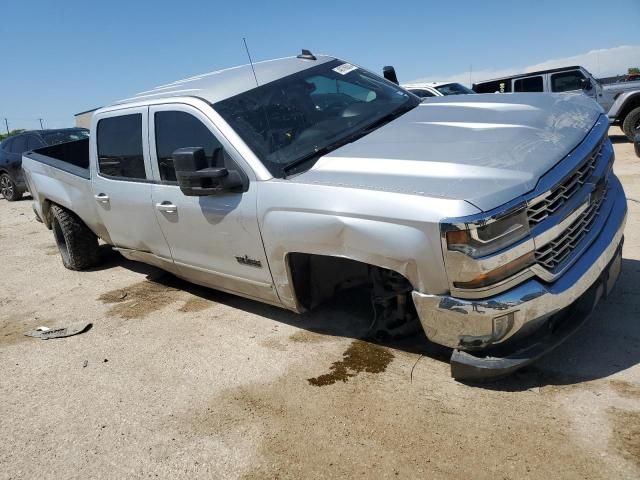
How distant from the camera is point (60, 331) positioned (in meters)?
4.48

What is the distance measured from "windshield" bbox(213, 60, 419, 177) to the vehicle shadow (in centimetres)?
127

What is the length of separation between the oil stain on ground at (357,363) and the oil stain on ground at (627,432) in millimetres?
1226

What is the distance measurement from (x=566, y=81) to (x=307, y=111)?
11.0m

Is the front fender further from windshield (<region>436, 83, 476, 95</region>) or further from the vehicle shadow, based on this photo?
windshield (<region>436, 83, 476, 95</region>)

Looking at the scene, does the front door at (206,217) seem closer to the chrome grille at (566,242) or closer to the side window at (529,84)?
the chrome grille at (566,242)

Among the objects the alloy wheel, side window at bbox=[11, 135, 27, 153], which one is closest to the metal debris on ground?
side window at bbox=[11, 135, 27, 153]

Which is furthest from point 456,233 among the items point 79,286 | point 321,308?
point 79,286

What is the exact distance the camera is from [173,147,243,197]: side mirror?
3.29 meters

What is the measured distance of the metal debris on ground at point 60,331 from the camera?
14.4 ft

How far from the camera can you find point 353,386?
3055 millimetres

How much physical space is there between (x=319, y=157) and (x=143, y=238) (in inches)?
78.8

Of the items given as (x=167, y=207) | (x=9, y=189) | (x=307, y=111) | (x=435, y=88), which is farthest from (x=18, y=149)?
(x=307, y=111)

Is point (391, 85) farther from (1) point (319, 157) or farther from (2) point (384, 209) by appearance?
(2) point (384, 209)

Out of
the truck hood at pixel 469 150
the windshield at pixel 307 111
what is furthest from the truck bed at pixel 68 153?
the truck hood at pixel 469 150
